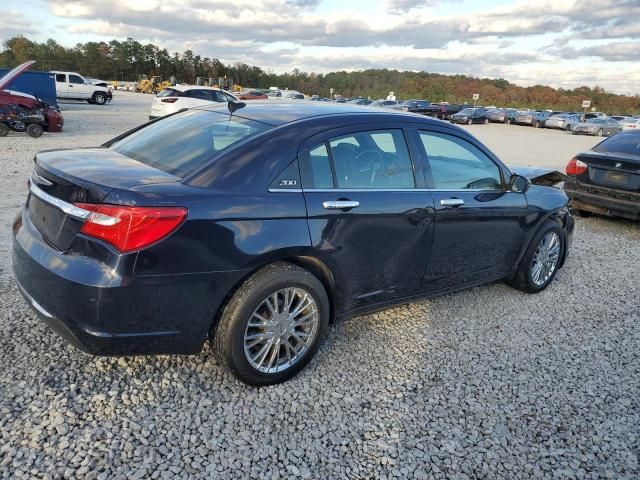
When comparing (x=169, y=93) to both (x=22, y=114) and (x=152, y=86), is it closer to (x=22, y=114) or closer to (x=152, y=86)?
(x=22, y=114)

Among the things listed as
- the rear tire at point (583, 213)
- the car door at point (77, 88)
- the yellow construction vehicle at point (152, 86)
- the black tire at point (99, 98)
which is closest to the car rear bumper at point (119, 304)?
the rear tire at point (583, 213)

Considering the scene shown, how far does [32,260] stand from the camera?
2.76 m

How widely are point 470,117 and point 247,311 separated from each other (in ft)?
131

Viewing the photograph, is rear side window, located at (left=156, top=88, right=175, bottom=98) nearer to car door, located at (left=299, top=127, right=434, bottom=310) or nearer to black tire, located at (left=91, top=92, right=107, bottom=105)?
black tire, located at (left=91, top=92, right=107, bottom=105)

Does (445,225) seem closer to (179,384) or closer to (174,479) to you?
(179,384)

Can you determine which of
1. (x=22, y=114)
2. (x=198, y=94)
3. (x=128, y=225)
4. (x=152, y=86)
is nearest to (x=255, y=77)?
(x=152, y=86)

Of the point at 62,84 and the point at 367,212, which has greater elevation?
the point at 367,212

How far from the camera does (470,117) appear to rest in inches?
1553

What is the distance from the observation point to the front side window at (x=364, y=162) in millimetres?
3143

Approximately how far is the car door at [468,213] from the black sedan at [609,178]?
376 cm

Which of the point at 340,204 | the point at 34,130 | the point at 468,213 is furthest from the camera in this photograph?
the point at 34,130

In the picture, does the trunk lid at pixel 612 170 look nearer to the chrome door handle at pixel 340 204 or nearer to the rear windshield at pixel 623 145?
the rear windshield at pixel 623 145

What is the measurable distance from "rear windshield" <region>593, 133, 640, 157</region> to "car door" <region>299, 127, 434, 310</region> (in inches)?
220

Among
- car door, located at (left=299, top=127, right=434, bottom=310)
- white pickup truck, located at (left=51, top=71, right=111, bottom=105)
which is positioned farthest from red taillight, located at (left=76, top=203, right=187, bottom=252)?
white pickup truck, located at (left=51, top=71, right=111, bottom=105)
